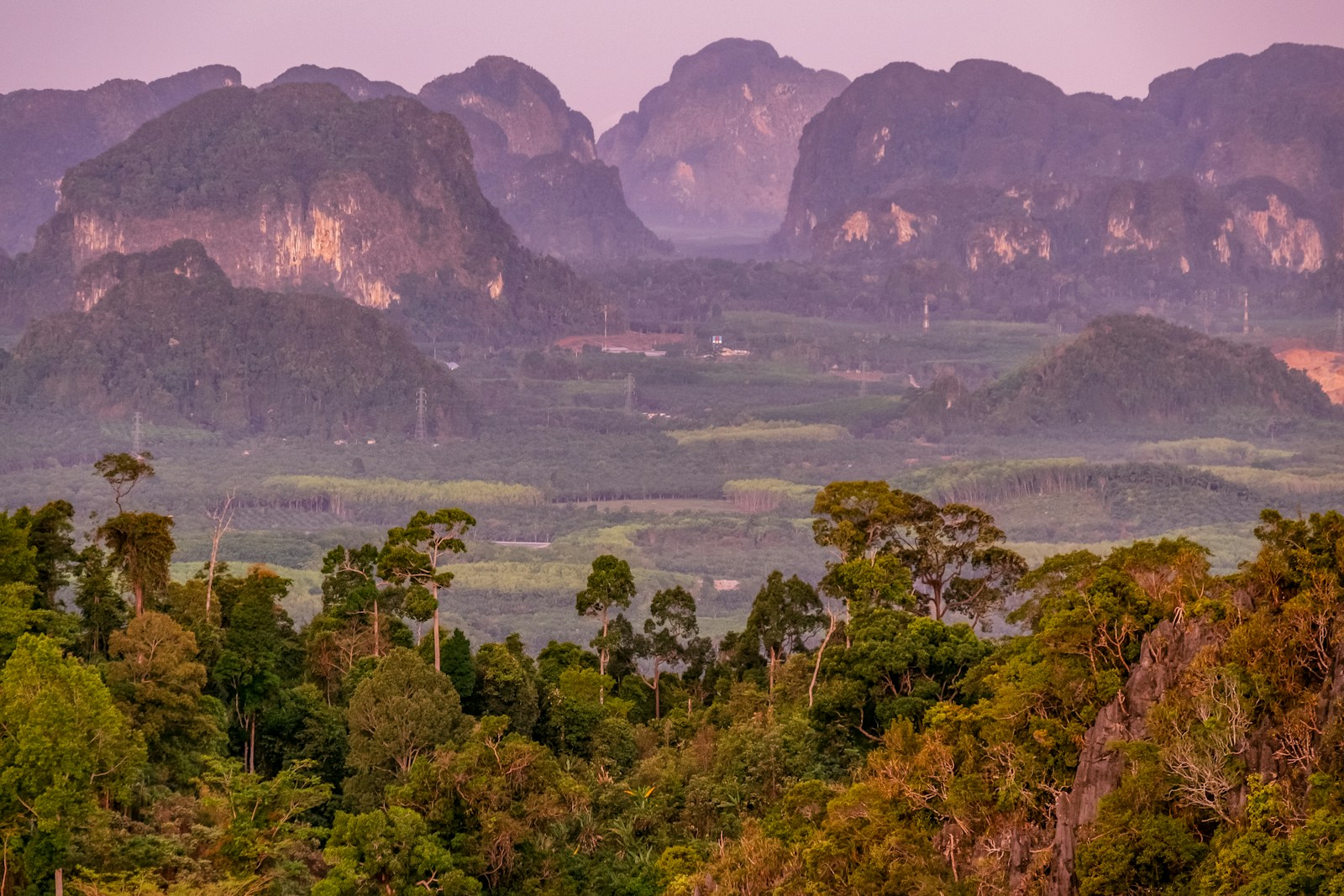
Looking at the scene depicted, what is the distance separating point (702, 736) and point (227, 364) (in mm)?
142021

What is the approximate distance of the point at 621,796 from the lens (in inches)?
1965

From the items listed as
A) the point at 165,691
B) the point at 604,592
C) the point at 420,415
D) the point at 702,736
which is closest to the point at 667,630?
the point at 604,592

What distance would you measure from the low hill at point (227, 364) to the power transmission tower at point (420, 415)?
583mm

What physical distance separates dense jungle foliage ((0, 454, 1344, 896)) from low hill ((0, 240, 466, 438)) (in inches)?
4887

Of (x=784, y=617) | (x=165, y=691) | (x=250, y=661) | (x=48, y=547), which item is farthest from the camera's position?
(x=784, y=617)

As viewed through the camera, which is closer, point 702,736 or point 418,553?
point 702,736

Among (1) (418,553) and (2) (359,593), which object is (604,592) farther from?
(2) (359,593)

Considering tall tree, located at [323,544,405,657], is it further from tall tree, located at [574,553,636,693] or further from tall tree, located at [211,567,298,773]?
tall tree, located at [574,553,636,693]

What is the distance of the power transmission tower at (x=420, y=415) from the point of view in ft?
600

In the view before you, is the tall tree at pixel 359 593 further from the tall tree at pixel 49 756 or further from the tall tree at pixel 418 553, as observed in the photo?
the tall tree at pixel 49 756

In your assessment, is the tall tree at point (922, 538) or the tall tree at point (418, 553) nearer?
the tall tree at point (418, 553)

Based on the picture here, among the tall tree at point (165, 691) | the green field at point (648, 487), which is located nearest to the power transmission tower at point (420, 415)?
the green field at point (648, 487)

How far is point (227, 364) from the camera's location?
623 ft

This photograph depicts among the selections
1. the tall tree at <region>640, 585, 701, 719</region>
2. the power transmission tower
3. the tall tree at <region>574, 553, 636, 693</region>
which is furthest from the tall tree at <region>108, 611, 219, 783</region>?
the power transmission tower
